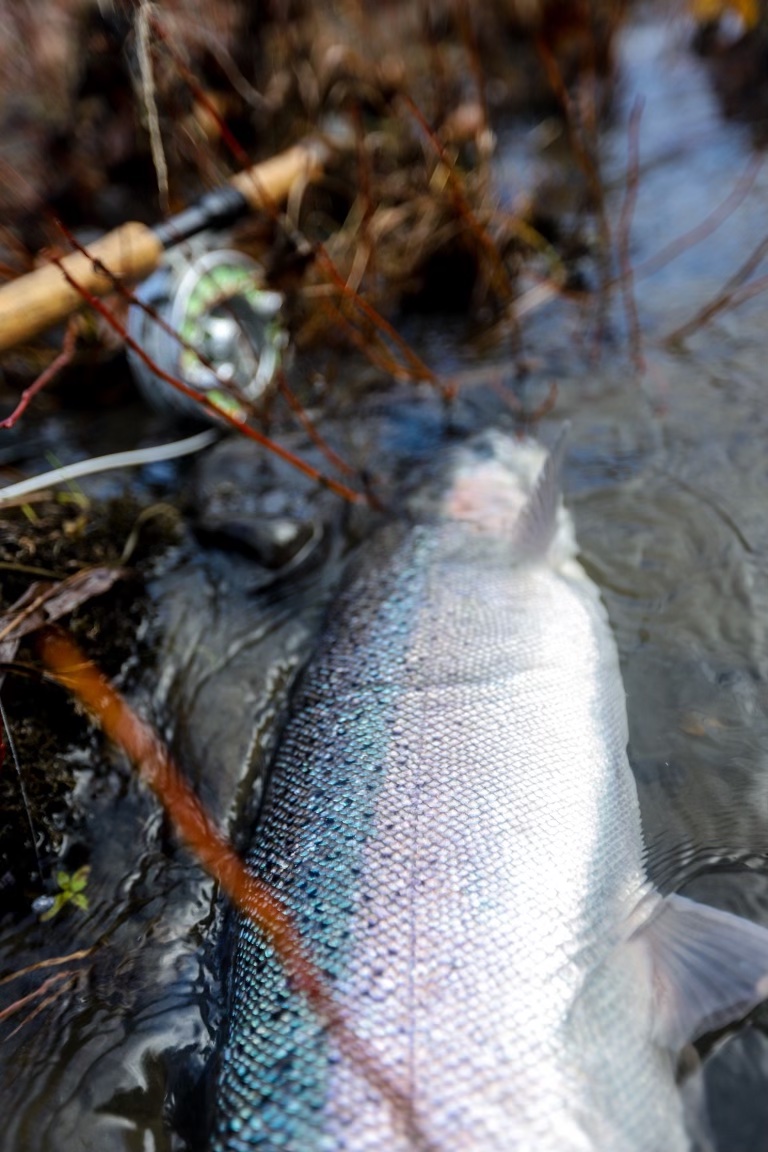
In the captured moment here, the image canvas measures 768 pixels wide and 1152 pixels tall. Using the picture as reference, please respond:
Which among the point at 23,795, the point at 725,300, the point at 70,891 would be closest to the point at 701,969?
the point at 70,891

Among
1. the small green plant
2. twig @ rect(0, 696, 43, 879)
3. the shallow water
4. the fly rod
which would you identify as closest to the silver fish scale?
the shallow water

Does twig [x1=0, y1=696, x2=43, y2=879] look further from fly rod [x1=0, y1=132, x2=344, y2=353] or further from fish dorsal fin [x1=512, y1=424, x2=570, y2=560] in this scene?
fish dorsal fin [x1=512, y1=424, x2=570, y2=560]

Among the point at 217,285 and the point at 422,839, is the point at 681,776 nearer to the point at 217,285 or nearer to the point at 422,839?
the point at 422,839

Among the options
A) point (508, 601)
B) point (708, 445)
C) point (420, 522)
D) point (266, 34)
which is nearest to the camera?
point (508, 601)

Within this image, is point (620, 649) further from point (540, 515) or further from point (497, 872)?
point (497, 872)

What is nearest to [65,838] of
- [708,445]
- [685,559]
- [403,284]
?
[685,559]

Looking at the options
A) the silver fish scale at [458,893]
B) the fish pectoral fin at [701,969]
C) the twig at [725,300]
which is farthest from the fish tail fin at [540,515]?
the twig at [725,300]

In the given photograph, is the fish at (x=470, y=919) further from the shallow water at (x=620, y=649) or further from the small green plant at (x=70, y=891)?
the small green plant at (x=70, y=891)
